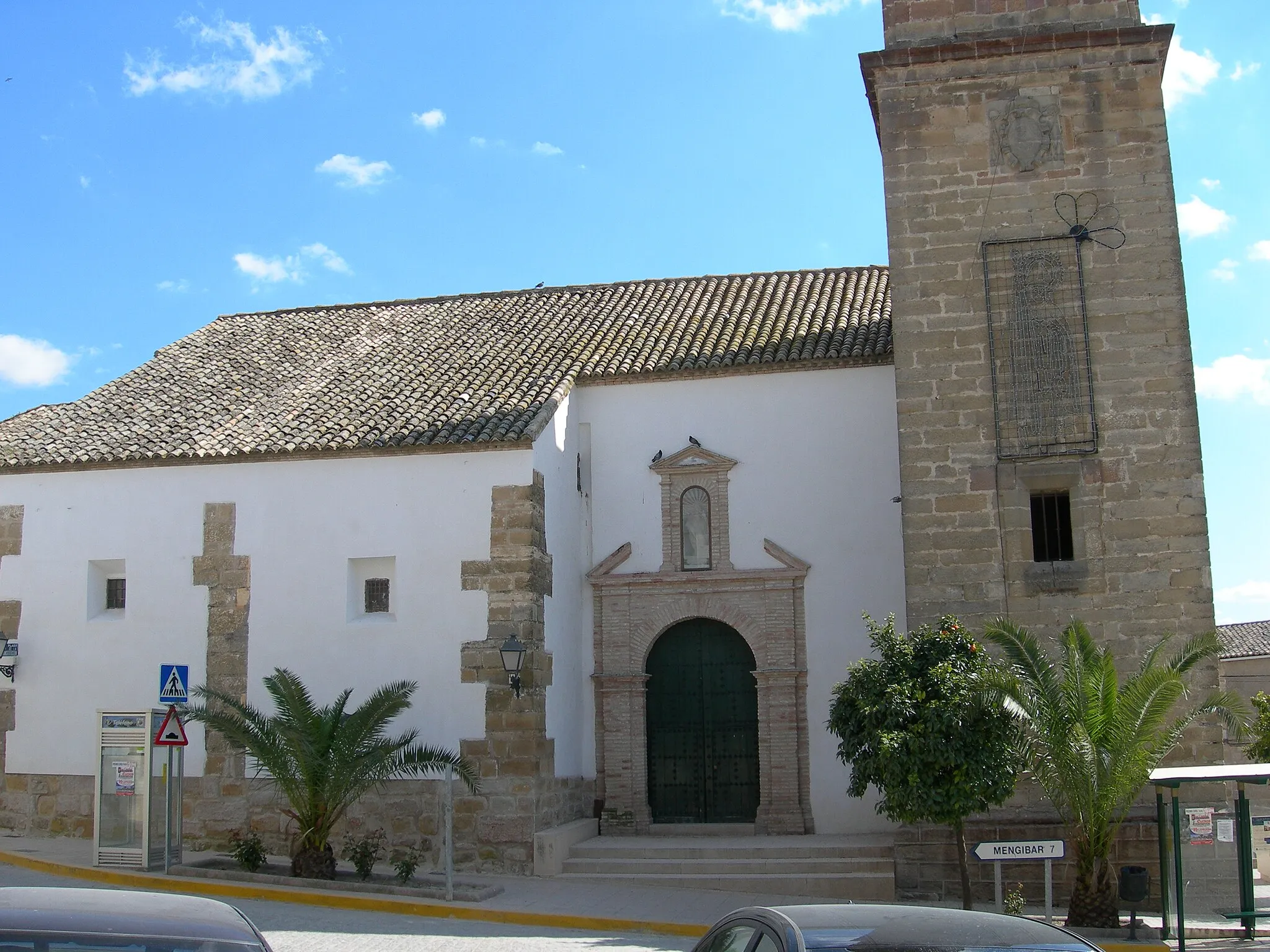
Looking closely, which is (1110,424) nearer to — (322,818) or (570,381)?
(570,381)

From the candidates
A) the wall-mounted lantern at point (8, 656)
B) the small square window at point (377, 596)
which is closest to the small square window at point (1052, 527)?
the small square window at point (377, 596)

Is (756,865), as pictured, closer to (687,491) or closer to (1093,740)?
(1093,740)

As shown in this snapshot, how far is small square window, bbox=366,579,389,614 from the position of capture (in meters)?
14.8

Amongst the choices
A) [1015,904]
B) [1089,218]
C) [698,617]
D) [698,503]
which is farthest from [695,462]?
[1015,904]

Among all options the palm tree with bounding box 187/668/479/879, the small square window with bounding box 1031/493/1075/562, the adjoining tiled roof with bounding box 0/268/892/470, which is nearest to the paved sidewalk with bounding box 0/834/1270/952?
the palm tree with bounding box 187/668/479/879

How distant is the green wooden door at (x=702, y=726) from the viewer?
15.4m

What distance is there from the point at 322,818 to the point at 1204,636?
341 inches

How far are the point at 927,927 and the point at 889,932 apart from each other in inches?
5.7

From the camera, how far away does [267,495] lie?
49.3 feet

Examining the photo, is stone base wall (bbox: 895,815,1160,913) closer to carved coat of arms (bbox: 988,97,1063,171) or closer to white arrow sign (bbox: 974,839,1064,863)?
white arrow sign (bbox: 974,839,1064,863)

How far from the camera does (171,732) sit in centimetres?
1245

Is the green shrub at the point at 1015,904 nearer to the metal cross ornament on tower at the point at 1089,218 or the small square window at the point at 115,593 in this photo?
the metal cross ornament on tower at the point at 1089,218

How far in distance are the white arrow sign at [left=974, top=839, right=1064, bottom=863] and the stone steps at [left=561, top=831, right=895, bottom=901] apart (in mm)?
2998

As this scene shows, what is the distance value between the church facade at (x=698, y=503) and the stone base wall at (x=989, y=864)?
4.15ft
